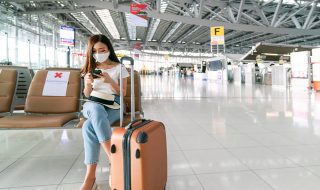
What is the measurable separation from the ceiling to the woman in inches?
419

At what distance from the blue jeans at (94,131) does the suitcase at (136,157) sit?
1.28ft

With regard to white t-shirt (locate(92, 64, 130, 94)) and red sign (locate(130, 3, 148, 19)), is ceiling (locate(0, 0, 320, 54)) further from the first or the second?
white t-shirt (locate(92, 64, 130, 94))

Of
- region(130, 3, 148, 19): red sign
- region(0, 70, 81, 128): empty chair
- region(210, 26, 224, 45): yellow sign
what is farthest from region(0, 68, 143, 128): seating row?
region(210, 26, 224, 45): yellow sign

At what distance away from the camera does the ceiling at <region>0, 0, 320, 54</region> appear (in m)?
13.4

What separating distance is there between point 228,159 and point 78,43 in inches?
1220

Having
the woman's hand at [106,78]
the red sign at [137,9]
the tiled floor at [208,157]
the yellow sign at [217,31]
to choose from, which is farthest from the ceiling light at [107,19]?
the woman's hand at [106,78]

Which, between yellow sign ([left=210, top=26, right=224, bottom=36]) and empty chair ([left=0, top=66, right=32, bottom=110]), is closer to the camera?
empty chair ([left=0, top=66, right=32, bottom=110])

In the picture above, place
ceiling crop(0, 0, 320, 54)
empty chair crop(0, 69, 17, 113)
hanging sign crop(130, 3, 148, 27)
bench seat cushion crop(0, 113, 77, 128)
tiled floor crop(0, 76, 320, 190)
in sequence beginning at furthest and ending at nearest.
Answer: ceiling crop(0, 0, 320, 54) → hanging sign crop(130, 3, 148, 27) → empty chair crop(0, 69, 17, 113) → bench seat cushion crop(0, 113, 77, 128) → tiled floor crop(0, 76, 320, 190)

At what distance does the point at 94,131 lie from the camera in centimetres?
210

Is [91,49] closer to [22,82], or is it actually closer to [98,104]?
[98,104]

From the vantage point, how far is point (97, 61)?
7.30 ft

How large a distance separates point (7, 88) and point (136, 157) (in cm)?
213

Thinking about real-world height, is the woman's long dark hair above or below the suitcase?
above

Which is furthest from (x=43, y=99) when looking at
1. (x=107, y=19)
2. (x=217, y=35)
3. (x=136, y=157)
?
(x=107, y=19)
